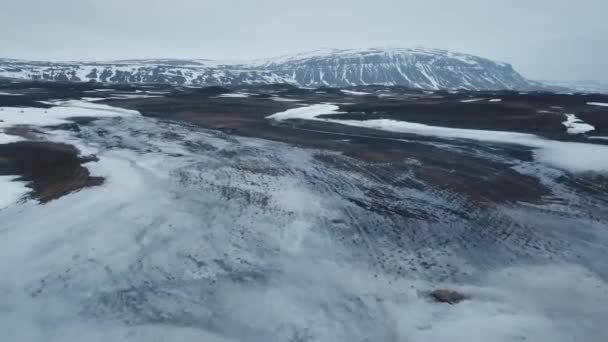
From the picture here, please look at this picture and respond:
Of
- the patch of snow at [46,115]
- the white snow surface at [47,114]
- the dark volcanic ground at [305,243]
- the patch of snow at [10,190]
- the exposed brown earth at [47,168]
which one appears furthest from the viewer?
the white snow surface at [47,114]

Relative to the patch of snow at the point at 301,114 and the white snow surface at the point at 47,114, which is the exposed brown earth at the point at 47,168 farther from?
the patch of snow at the point at 301,114

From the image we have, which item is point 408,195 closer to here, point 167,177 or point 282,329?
point 282,329

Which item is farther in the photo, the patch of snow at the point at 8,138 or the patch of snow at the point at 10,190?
the patch of snow at the point at 8,138

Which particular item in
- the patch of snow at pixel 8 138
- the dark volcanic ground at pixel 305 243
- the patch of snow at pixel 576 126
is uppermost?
the patch of snow at pixel 576 126

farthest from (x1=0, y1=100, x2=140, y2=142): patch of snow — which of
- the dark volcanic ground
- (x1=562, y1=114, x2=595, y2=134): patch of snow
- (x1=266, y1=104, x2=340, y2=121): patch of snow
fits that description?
(x1=562, y1=114, x2=595, y2=134): patch of snow

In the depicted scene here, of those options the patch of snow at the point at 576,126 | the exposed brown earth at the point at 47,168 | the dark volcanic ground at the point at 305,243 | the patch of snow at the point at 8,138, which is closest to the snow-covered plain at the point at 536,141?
the patch of snow at the point at 576,126

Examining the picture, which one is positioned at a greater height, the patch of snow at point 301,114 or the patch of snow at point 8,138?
the patch of snow at point 301,114

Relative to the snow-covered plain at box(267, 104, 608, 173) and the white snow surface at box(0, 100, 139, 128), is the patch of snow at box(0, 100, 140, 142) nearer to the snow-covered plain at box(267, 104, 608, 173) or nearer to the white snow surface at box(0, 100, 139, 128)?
the white snow surface at box(0, 100, 139, 128)

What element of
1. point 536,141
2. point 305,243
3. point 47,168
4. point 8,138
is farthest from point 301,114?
point 305,243
